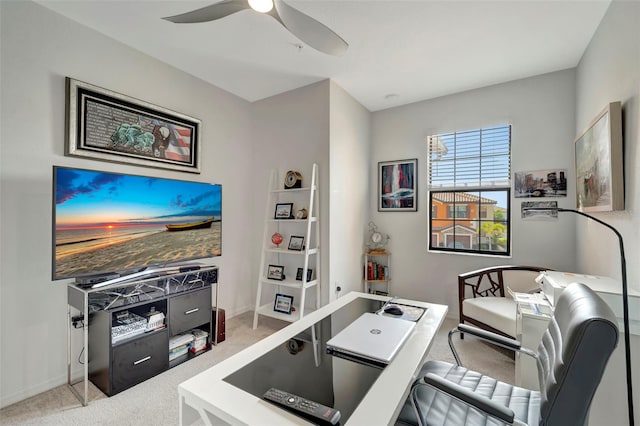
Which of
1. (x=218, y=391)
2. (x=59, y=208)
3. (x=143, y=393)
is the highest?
(x=59, y=208)

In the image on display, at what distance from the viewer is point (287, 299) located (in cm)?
310

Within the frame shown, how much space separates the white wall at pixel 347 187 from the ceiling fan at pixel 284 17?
142 cm

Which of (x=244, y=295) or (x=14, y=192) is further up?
(x=14, y=192)

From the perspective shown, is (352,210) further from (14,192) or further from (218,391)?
(14,192)

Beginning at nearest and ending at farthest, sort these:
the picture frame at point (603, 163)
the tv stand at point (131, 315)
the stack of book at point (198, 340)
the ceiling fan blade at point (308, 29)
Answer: the ceiling fan blade at point (308, 29)
the picture frame at point (603, 163)
the tv stand at point (131, 315)
the stack of book at point (198, 340)

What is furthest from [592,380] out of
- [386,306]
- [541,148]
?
[541,148]

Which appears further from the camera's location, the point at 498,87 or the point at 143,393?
the point at 498,87

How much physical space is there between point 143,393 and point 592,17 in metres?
4.33

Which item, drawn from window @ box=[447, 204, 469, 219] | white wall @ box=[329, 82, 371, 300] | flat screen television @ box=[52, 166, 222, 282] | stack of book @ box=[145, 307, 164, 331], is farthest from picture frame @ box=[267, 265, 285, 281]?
window @ box=[447, 204, 469, 219]

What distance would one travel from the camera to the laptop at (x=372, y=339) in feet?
3.88

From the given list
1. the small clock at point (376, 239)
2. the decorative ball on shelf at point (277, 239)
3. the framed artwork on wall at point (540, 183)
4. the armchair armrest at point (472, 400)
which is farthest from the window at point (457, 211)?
the armchair armrest at point (472, 400)

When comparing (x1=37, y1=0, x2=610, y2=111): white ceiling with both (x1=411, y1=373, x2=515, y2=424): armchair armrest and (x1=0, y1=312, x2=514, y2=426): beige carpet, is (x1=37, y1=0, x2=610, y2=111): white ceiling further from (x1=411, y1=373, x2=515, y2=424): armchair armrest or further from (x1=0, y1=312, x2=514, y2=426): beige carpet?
(x1=0, y1=312, x2=514, y2=426): beige carpet

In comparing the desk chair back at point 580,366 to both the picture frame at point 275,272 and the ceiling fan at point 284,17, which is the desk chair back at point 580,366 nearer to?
the ceiling fan at point 284,17

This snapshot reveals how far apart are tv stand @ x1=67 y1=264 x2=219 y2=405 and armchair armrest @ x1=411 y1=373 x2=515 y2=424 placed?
2.02 meters
